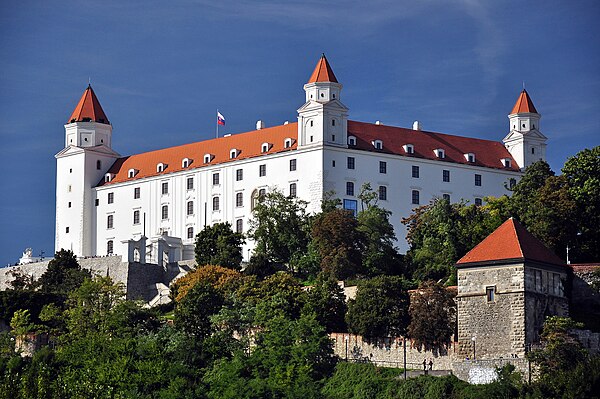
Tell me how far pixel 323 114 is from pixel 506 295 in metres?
29.4

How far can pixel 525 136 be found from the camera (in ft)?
315

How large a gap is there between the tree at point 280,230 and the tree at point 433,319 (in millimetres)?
18186

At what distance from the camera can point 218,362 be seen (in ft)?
224

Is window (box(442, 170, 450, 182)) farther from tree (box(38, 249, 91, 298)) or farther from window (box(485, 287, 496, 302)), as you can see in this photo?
window (box(485, 287, 496, 302))

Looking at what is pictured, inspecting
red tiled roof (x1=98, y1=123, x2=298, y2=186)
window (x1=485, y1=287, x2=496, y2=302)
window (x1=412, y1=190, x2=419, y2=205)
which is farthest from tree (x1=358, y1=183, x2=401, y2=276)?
window (x1=485, y1=287, x2=496, y2=302)

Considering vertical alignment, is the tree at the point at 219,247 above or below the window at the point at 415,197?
below

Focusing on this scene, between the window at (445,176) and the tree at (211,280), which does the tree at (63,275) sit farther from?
the window at (445,176)

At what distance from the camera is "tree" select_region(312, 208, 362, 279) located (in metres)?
77.7

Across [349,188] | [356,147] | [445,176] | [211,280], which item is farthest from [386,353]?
[445,176]

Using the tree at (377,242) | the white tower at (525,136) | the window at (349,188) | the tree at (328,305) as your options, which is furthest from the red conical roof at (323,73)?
the tree at (328,305)

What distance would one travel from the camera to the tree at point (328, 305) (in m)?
69.6

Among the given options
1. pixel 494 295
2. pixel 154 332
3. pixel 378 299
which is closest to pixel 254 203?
pixel 154 332

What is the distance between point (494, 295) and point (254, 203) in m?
30.8

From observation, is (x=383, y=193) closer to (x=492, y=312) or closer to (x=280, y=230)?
(x=280, y=230)
